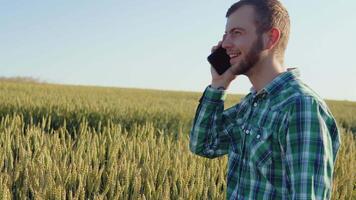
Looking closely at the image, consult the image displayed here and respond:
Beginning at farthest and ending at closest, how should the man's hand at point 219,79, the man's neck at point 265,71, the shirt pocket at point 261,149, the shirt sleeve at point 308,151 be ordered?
1. the man's hand at point 219,79
2. the man's neck at point 265,71
3. the shirt pocket at point 261,149
4. the shirt sleeve at point 308,151

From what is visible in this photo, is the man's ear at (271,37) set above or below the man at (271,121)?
above

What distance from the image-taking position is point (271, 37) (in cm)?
187

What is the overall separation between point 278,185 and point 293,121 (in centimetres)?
25

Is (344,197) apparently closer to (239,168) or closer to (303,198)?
(239,168)

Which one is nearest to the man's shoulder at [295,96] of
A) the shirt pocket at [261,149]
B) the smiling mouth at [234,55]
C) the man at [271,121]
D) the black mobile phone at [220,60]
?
the man at [271,121]

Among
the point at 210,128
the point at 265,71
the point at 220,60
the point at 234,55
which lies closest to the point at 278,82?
the point at 265,71

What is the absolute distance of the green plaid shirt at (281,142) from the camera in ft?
5.34

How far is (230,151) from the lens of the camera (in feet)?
6.96

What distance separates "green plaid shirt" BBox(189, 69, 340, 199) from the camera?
1628mm

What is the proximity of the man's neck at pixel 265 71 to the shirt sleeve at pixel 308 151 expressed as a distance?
0.23 metres

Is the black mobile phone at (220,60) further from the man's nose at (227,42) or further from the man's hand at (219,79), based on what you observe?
the man's nose at (227,42)

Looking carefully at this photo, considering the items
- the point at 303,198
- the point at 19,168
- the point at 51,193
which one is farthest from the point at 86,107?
the point at 303,198

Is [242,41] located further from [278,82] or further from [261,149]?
[261,149]

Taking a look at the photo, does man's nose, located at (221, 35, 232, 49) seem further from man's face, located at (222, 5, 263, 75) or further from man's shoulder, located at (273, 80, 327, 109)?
man's shoulder, located at (273, 80, 327, 109)
